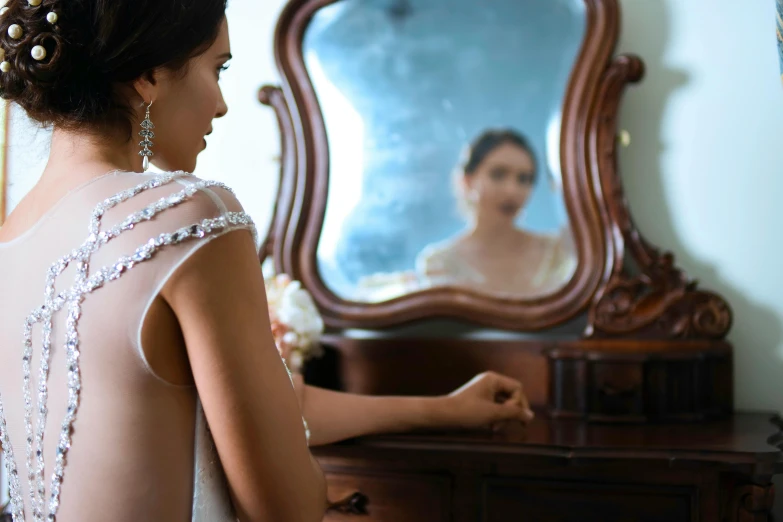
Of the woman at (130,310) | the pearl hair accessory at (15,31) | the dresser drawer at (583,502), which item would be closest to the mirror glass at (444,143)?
the dresser drawer at (583,502)

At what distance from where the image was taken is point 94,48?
0.68 metres

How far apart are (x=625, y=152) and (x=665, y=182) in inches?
3.9

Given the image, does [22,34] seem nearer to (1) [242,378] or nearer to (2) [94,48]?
(2) [94,48]

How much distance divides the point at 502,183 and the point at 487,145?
3.4 inches

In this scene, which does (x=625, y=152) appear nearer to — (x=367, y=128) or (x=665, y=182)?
(x=665, y=182)

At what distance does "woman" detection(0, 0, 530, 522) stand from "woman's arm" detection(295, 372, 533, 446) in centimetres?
46

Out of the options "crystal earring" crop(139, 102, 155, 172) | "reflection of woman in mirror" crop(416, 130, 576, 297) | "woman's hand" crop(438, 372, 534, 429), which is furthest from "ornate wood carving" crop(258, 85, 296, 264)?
"crystal earring" crop(139, 102, 155, 172)

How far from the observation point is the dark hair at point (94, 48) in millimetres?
672

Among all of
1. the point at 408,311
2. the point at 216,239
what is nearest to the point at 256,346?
the point at 216,239

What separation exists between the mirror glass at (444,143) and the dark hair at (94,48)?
0.90 m

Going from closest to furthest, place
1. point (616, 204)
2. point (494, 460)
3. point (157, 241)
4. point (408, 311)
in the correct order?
point (157, 241)
point (494, 460)
point (616, 204)
point (408, 311)

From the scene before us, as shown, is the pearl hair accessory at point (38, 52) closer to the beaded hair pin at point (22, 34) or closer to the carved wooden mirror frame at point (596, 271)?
the beaded hair pin at point (22, 34)

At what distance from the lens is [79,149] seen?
0.72 metres

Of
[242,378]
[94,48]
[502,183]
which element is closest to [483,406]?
[502,183]
